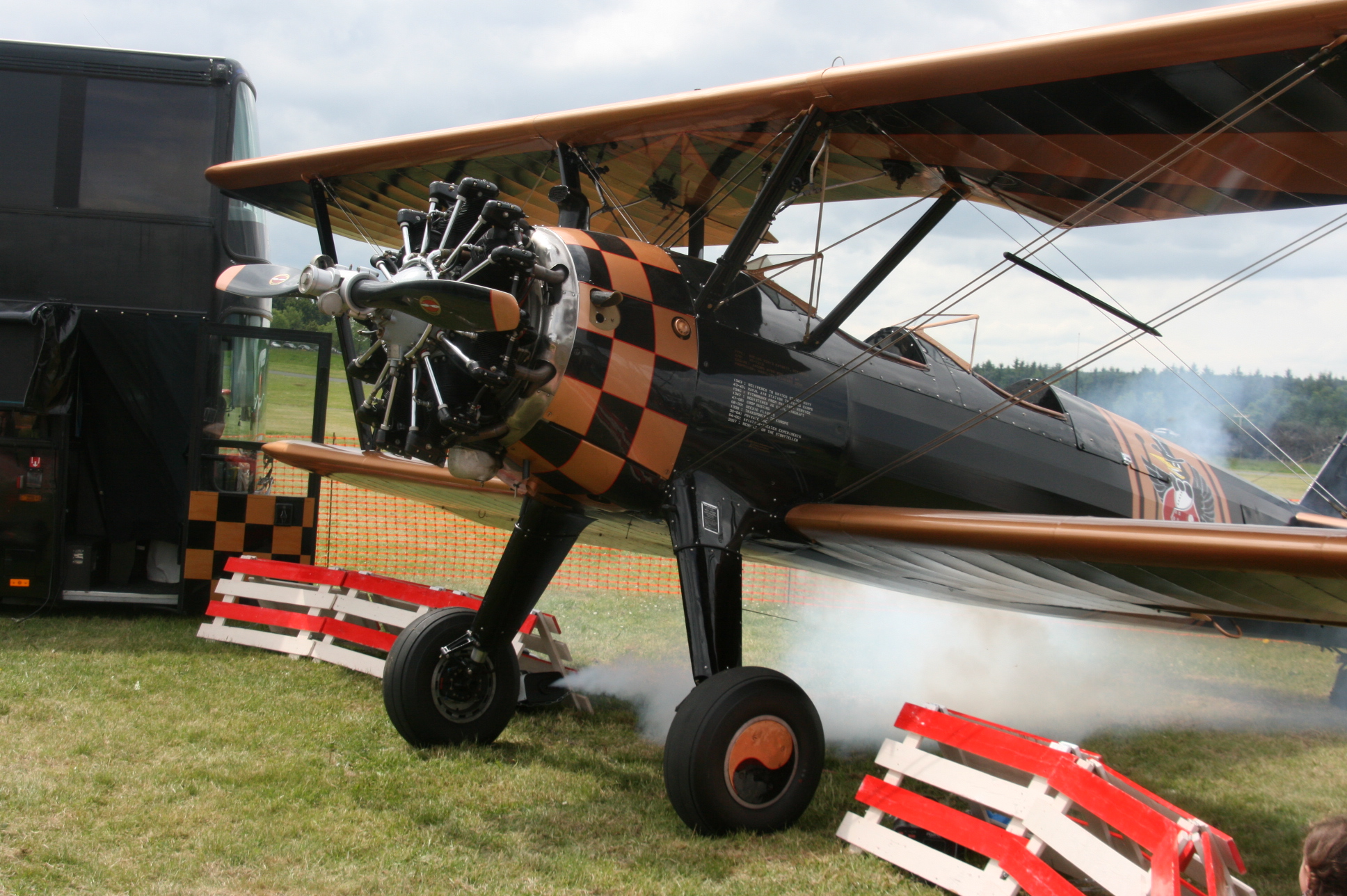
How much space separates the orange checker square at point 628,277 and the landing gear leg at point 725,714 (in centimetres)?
79

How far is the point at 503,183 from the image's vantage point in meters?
6.01

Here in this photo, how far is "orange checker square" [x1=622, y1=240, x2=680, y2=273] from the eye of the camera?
13.5 ft

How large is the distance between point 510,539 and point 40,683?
277 cm

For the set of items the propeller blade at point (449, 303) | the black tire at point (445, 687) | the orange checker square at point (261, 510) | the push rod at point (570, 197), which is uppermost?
the push rod at point (570, 197)

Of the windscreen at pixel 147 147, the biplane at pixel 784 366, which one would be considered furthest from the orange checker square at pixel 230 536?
the biplane at pixel 784 366

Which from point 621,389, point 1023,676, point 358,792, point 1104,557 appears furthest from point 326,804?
point 1023,676

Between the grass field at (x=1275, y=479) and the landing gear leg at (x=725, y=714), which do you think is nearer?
the landing gear leg at (x=725, y=714)

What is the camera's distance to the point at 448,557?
1268 centimetres

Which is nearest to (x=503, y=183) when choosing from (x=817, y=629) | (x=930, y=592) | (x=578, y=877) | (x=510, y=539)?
(x=510, y=539)

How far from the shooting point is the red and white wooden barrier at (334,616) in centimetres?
604

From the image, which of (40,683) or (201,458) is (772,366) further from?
(201,458)

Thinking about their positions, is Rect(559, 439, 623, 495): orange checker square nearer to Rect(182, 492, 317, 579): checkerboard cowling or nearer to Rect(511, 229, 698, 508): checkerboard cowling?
Rect(511, 229, 698, 508): checkerboard cowling

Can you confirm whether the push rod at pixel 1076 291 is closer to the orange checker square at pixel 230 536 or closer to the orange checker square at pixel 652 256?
the orange checker square at pixel 652 256

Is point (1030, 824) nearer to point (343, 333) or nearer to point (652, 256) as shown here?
point (652, 256)
